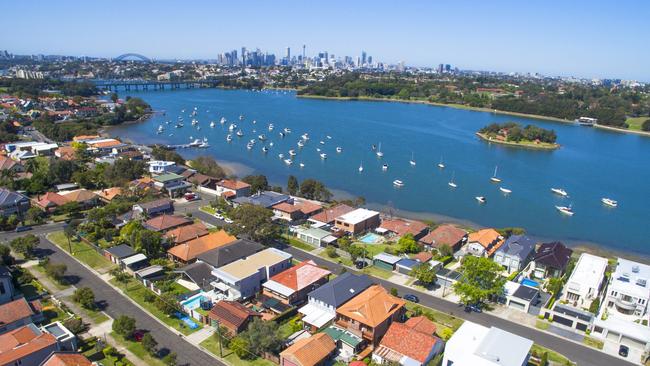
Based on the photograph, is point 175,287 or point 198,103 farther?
point 198,103

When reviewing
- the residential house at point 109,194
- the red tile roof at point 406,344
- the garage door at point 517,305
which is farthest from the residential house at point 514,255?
the residential house at point 109,194

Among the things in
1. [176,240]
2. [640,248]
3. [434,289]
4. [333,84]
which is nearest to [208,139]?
[176,240]

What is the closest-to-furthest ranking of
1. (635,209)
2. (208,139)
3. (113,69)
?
(635,209) < (208,139) < (113,69)

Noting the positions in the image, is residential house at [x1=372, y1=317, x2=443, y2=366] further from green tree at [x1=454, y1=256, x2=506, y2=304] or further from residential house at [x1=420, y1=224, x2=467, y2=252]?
residential house at [x1=420, y1=224, x2=467, y2=252]

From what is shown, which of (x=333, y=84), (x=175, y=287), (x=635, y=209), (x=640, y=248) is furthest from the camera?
(x=333, y=84)

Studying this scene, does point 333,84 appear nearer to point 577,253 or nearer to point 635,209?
point 635,209

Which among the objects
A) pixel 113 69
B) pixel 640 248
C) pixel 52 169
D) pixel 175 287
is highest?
pixel 113 69

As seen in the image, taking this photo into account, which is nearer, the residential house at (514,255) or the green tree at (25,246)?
the green tree at (25,246)

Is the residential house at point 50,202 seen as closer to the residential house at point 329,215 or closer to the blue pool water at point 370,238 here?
the residential house at point 329,215
